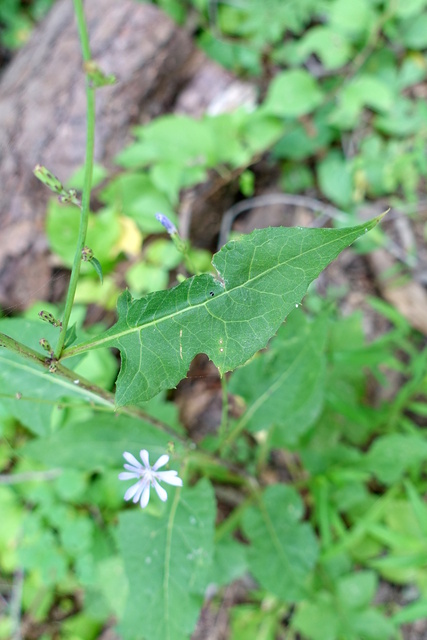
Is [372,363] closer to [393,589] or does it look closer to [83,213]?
[393,589]

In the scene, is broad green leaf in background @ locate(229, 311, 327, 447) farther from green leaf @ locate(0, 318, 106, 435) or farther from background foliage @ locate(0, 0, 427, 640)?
green leaf @ locate(0, 318, 106, 435)

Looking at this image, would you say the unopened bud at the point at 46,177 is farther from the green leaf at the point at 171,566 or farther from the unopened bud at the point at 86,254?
the green leaf at the point at 171,566

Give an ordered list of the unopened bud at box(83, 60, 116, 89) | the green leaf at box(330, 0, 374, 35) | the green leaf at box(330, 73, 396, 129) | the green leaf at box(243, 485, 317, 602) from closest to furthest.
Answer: the unopened bud at box(83, 60, 116, 89)
the green leaf at box(243, 485, 317, 602)
the green leaf at box(330, 73, 396, 129)
the green leaf at box(330, 0, 374, 35)

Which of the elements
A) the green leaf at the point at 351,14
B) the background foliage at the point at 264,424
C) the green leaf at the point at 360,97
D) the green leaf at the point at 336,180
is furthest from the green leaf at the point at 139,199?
the green leaf at the point at 351,14

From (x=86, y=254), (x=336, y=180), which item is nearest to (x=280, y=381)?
(x=86, y=254)

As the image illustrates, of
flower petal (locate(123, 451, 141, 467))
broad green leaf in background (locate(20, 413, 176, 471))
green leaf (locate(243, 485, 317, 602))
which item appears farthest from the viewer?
green leaf (locate(243, 485, 317, 602))

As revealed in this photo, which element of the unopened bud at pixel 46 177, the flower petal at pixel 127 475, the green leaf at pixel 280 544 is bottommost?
the green leaf at pixel 280 544

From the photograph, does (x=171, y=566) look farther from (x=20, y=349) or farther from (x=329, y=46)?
(x=329, y=46)

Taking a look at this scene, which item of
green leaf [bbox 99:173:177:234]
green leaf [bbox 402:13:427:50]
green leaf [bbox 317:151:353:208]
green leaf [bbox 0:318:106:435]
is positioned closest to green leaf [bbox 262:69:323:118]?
green leaf [bbox 317:151:353:208]
